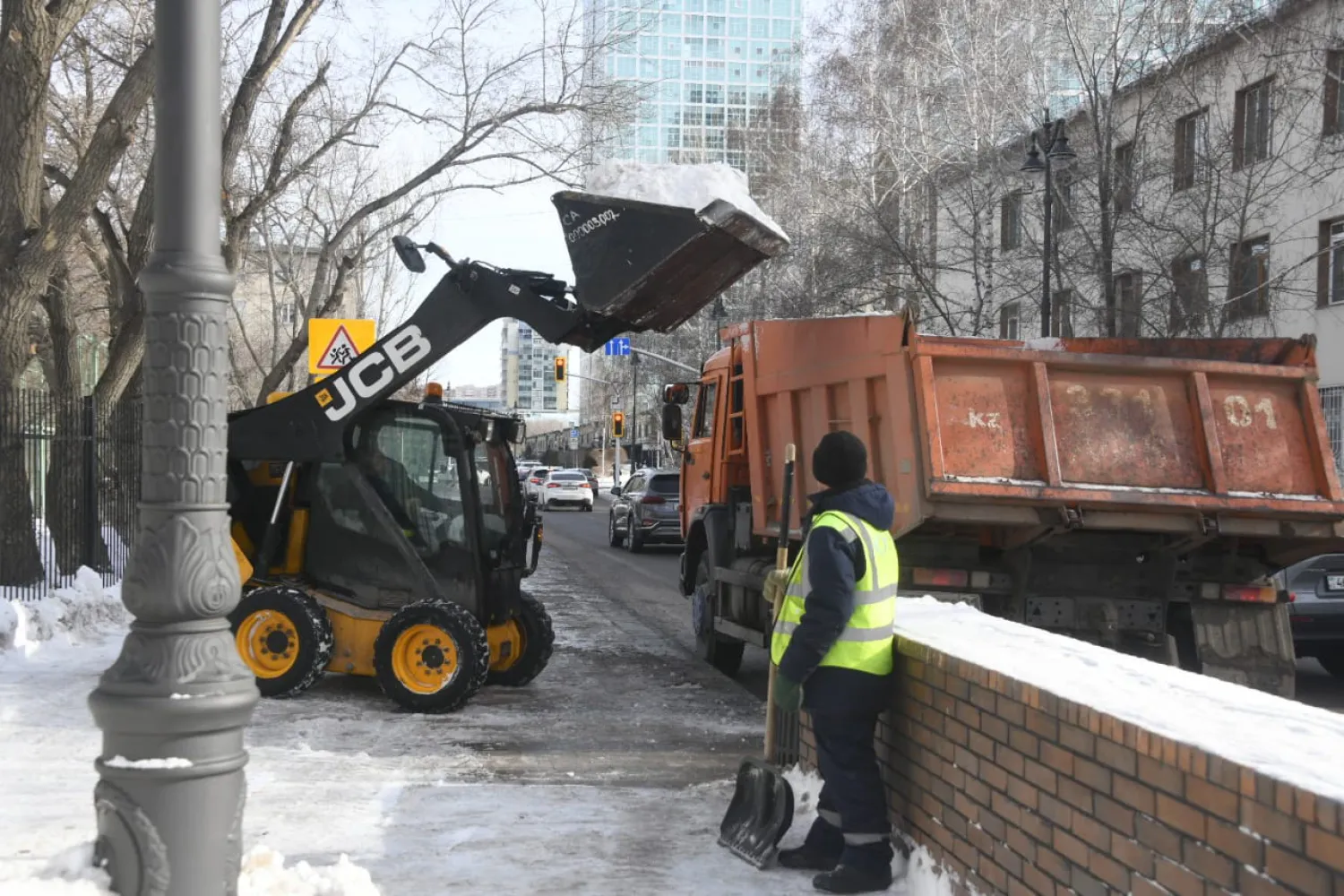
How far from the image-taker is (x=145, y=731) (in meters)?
4.16

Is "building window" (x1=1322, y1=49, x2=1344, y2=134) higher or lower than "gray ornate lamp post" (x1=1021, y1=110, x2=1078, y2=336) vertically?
higher

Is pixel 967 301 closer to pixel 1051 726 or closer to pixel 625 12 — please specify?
pixel 625 12

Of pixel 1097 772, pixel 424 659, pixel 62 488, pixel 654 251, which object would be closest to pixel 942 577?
pixel 654 251

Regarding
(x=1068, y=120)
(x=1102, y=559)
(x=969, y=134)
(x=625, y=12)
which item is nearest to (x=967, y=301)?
(x=969, y=134)

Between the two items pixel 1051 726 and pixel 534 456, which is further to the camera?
pixel 534 456

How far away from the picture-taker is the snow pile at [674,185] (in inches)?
329

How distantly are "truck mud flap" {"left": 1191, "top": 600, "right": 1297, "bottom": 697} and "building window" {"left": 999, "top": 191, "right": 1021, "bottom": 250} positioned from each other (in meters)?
19.9

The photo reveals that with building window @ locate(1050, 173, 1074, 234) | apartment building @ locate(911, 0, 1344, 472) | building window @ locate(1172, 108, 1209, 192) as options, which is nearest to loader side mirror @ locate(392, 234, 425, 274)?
apartment building @ locate(911, 0, 1344, 472)

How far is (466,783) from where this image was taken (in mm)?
7082

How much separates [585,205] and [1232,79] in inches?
791

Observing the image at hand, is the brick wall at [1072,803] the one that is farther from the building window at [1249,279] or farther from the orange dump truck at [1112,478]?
the building window at [1249,279]

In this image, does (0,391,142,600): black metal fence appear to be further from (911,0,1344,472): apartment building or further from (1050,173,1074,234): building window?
(1050,173,1074,234): building window

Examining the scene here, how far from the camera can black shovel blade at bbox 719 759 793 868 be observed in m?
5.67

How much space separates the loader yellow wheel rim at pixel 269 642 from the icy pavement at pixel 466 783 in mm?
255
